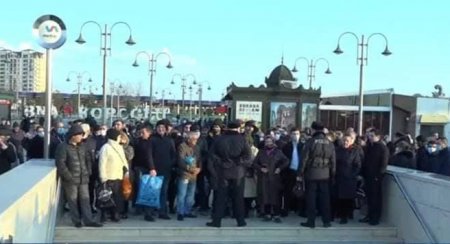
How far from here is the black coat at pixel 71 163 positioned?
1030 cm

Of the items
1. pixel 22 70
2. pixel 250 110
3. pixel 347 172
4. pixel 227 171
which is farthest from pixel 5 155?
pixel 22 70

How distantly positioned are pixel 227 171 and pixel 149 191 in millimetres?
1467

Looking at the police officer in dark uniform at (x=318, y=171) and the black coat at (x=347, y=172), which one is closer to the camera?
the police officer in dark uniform at (x=318, y=171)

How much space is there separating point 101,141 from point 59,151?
1.98 m

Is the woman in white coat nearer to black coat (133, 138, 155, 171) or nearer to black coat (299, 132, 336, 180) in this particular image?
black coat (133, 138, 155, 171)

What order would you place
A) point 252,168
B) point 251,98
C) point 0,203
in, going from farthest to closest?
point 251,98
point 252,168
point 0,203

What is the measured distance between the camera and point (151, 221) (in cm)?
1134

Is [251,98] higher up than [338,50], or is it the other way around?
[338,50]

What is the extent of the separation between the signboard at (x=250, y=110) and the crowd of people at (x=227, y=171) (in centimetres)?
1517

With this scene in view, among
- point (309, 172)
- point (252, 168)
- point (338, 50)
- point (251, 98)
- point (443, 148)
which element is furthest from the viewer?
point (338, 50)

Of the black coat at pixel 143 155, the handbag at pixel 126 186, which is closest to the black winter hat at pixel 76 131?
the handbag at pixel 126 186

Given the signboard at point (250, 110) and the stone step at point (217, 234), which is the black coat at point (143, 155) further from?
the signboard at point (250, 110)

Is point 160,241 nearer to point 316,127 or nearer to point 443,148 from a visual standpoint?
point 316,127

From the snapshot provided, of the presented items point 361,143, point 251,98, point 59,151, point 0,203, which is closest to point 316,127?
point 361,143
